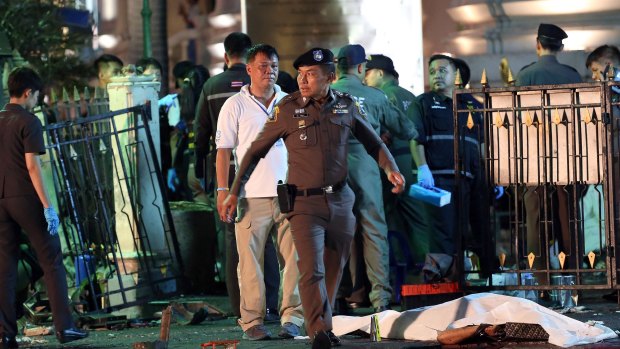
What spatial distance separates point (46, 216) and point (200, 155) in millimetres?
2019

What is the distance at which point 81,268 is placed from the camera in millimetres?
15539

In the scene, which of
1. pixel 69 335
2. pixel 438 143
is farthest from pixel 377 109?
pixel 69 335

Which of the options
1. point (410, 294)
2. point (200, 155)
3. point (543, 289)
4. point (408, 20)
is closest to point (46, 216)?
point (200, 155)

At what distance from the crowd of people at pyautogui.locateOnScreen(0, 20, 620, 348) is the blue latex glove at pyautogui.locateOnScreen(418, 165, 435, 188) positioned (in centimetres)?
1

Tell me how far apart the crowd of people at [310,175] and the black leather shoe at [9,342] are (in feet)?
0.06

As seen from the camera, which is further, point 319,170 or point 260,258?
point 260,258

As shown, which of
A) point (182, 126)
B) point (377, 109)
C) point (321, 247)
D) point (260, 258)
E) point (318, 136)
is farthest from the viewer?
point (182, 126)

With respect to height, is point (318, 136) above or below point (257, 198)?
above

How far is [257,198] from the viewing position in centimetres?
1276

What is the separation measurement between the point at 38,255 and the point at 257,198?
1727mm

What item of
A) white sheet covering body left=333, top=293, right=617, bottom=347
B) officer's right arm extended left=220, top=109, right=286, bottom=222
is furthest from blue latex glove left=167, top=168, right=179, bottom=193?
officer's right arm extended left=220, top=109, right=286, bottom=222

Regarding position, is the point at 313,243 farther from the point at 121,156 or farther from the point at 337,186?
the point at 121,156

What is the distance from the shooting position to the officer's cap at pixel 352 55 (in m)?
14.1

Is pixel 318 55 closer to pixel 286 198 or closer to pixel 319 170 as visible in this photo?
pixel 319 170
